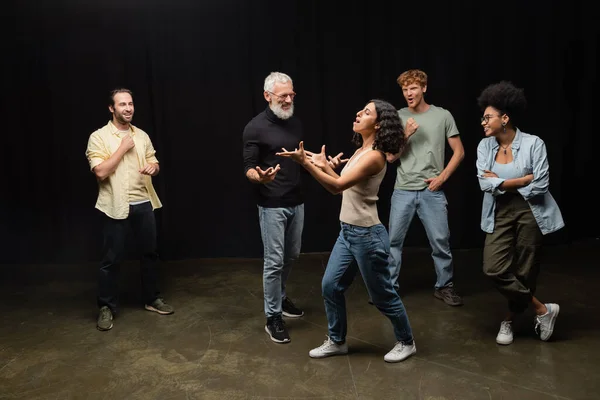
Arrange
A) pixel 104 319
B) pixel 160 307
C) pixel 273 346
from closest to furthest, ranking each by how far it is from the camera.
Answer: pixel 273 346, pixel 104 319, pixel 160 307

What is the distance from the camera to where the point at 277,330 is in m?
3.84

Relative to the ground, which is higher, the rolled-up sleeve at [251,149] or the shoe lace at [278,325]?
the rolled-up sleeve at [251,149]

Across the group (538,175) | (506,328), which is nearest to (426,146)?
(538,175)

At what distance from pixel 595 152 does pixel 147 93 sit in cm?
438

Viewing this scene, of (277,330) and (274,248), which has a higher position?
(274,248)

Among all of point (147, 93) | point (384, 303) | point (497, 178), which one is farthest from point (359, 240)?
point (147, 93)

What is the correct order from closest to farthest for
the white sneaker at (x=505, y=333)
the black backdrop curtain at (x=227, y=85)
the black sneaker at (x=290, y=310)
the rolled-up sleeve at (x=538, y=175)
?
1. the rolled-up sleeve at (x=538, y=175)
2. the white sneaker at (x=505, y=333)
3. the black sneaker at (x=290, y=310)
4. the black backdrop curtain at (x=227, y=85)

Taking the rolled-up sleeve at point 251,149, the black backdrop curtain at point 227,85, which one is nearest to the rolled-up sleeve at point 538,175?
the rolled-up sleeve at point 251,149

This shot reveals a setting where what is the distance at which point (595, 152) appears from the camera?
603 cm

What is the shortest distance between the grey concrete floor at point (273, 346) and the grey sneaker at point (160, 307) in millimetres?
68

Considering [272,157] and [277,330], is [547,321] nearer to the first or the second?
[277,330]

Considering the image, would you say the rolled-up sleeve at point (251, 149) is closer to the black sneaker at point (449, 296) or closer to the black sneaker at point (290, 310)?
the black sneaker at point (290, 310)

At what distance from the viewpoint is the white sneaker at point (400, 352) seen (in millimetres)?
3470

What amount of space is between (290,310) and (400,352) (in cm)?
100
